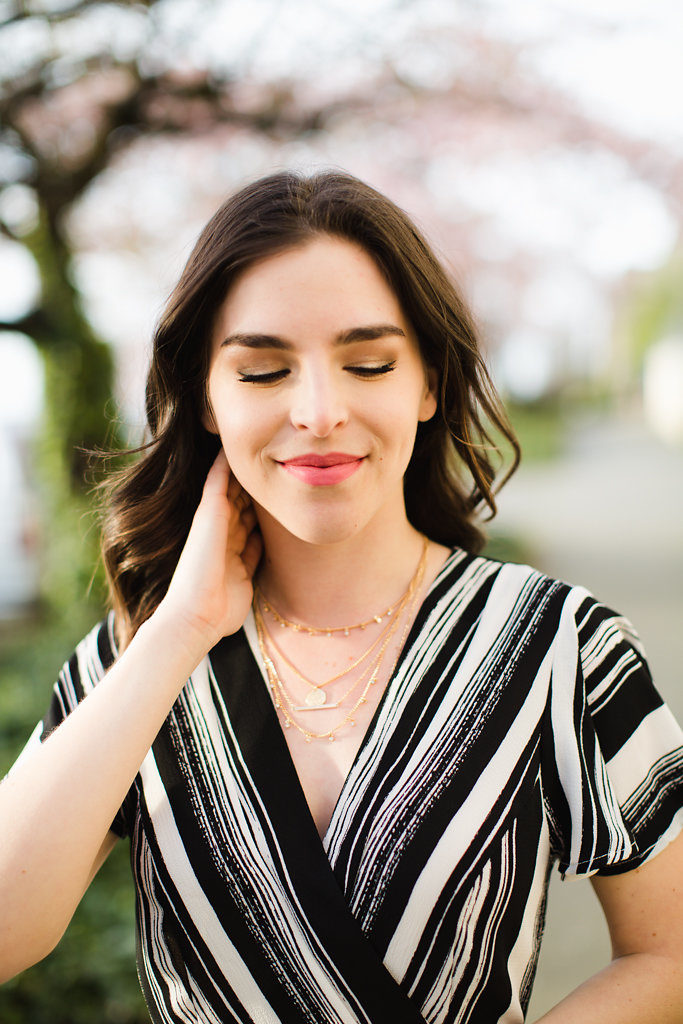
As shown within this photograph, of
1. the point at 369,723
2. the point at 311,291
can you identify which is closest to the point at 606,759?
the point at 369,723

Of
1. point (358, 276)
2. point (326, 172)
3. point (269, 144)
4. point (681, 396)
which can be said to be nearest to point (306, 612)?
point (358, 276)

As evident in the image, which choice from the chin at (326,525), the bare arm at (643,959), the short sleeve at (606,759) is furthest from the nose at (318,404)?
the bare arm at (643,959)

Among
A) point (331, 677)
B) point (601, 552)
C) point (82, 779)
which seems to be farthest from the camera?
point (601, 552)

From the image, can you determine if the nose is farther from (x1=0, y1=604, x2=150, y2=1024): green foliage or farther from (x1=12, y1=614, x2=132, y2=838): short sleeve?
(x1=0, y1=604, x2=150, y2=1024): green foliage

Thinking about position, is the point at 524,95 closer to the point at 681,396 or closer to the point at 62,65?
the point at 62,65

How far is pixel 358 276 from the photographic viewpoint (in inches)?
60.0

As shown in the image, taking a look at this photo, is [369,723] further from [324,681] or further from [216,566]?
[216,566]

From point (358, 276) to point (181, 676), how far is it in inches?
29.6

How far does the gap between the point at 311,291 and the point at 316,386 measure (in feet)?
0.53

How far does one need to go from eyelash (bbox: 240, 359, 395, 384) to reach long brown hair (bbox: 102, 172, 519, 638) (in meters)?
0.16

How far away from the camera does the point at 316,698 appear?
5.42 ft

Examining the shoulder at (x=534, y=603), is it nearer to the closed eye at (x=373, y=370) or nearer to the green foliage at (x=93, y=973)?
the closed eye at (x=373, y=370)

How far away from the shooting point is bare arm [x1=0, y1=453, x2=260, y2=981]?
1328 mm

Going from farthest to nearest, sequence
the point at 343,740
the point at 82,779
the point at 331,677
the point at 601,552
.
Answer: the point at 601,552
the point at 331,677
the point at 343,740
the point at 82,779
